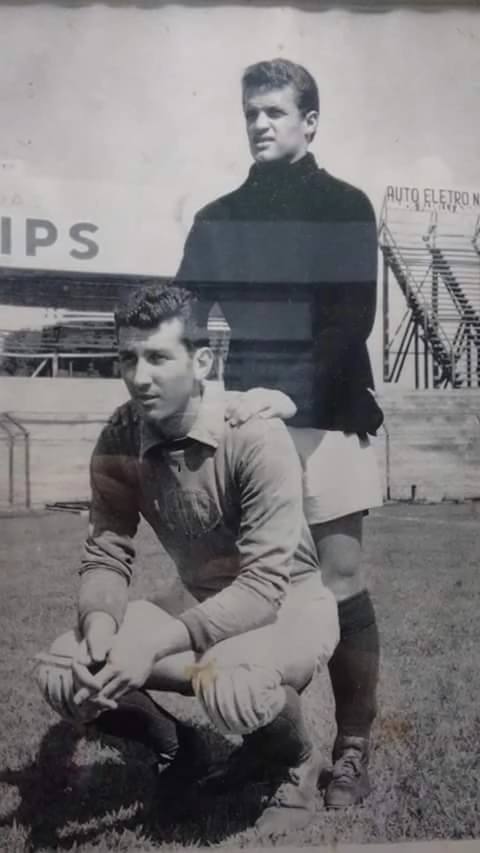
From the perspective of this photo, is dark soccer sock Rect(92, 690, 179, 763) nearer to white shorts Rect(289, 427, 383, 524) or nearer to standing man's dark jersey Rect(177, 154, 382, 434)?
white shorts Rect(289, 427, 383, 524)

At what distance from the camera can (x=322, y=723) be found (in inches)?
106

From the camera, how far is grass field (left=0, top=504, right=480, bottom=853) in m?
2.61

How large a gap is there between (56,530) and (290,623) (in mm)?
651

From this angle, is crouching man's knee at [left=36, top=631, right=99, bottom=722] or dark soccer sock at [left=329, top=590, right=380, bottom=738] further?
dark soccer sock at [left=329, top=590, right=380, bottom=738]

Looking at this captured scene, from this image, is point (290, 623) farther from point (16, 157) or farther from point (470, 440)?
point (16, 157)

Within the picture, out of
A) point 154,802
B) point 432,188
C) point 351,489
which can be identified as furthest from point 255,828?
point 432,188

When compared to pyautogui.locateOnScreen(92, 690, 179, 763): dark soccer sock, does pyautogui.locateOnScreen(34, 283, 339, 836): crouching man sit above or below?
above

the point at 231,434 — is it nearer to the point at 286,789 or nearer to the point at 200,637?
the point at 200,637

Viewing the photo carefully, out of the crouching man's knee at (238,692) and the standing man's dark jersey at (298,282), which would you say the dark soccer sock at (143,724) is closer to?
the crouching man's knee at (238,692)

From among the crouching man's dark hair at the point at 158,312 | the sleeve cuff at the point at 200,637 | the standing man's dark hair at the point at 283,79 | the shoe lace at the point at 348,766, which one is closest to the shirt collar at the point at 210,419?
the crouching man's dark hair at the point at 158,312

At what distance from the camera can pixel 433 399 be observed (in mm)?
2762

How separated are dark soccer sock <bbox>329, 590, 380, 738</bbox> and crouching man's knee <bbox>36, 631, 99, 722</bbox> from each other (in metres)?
0.65

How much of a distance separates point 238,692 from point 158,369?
0.85 metres

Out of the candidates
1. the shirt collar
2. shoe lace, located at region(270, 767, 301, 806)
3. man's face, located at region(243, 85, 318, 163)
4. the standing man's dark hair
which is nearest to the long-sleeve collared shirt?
the shirt collar
